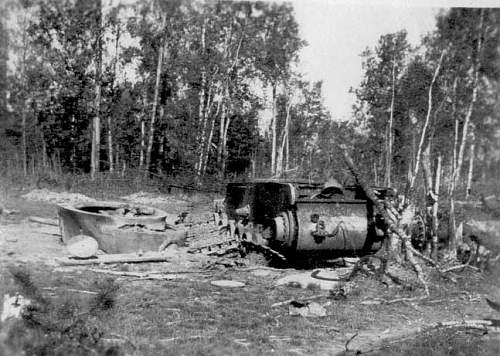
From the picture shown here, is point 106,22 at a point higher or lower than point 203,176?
higher

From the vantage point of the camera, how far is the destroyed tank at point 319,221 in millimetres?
8250

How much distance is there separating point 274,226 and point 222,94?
62.6 ft

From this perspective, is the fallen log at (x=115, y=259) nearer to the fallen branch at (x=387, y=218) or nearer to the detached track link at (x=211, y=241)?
the detached track link at (x=211, y=241)

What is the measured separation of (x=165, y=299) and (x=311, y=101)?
26.0 meters

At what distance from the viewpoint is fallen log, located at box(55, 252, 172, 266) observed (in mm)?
8062

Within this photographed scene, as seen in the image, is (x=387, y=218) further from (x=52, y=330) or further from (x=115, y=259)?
(x=52, y=330)

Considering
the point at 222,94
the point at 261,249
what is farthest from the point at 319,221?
the point at 222,94

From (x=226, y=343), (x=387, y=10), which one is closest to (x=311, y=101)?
(x=387, y=10)

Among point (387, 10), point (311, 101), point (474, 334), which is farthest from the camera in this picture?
point (311, 101)

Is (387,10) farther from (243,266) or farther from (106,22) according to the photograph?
(106,22)

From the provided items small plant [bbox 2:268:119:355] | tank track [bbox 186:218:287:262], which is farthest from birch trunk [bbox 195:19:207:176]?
small plant [bbox 2:268:119:355]

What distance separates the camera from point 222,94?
26625mm

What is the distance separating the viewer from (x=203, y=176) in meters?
23.8

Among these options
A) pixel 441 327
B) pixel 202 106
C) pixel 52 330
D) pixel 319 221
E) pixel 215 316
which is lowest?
pixel 215 316
